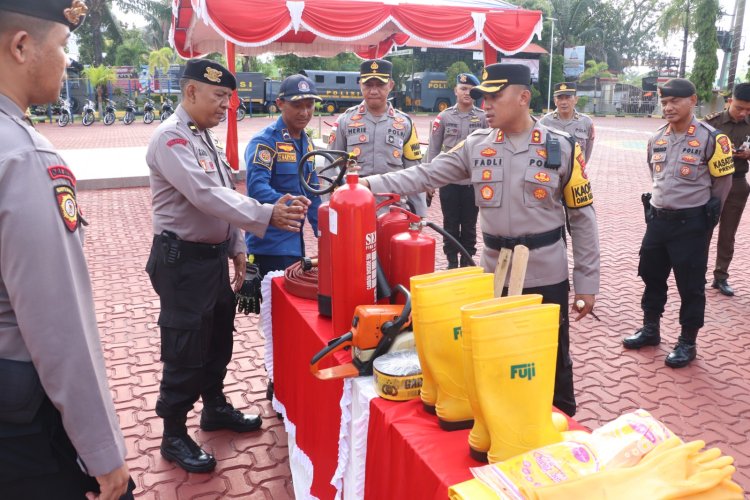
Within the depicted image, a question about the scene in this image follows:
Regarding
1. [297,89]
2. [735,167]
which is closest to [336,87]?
[735,167]

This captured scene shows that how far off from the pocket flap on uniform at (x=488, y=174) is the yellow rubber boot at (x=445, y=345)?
1384 mm

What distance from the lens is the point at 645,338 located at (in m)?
4.44

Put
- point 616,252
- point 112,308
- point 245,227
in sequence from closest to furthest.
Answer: point 245,227, point 112,308, point 616,252

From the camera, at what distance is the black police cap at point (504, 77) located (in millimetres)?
2586

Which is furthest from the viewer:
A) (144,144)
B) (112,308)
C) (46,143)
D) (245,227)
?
(144,144)

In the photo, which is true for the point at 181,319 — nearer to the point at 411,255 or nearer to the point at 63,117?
the point at 411,255

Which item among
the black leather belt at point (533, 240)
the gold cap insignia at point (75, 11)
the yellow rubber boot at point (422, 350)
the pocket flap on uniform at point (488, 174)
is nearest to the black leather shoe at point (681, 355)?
the black leather belt at point (533, 240)

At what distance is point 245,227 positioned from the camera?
8.62 feet

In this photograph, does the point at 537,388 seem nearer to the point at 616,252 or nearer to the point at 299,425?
the point at 299,425

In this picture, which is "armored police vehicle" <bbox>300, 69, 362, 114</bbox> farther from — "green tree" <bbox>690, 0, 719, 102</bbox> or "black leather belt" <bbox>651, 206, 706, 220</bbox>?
"black leather belt" <bbox>651, 206, 706, 220</bbox>

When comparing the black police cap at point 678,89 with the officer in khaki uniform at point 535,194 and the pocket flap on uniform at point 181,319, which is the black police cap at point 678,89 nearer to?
the officer in khaki uniform at point 535,194

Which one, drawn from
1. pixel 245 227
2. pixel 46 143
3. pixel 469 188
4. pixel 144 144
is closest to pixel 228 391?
pixel 245 227

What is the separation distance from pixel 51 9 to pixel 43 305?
0.65 metres

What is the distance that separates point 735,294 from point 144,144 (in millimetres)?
16499
